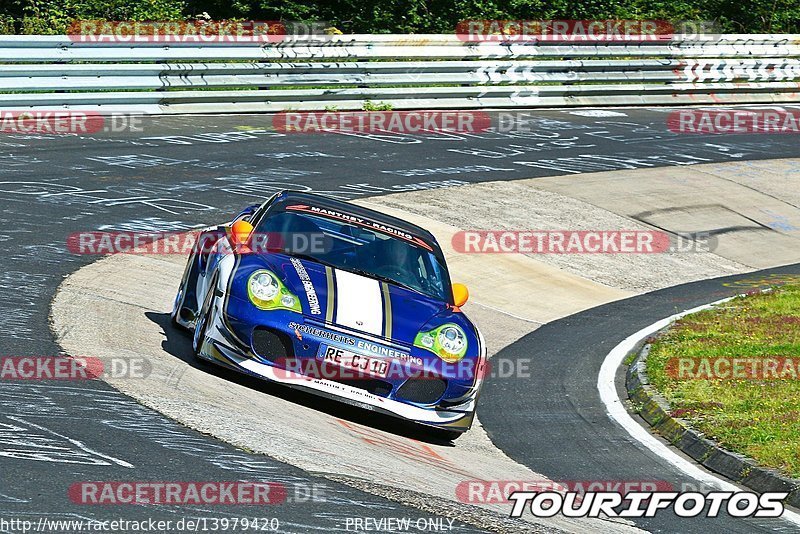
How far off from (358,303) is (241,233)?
1196mm

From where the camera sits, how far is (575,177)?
17828mm

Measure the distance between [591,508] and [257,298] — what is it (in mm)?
2544

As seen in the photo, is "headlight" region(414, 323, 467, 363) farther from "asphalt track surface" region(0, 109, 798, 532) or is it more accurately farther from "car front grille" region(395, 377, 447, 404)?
"asphalt track surface" region(0, 109, 798, 532)

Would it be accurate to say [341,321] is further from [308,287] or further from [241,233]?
[241,233]

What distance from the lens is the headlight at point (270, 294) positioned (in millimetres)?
7742

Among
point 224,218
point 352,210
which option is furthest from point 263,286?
point 224,218

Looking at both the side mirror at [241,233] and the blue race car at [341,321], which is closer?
the blue race car at [341,321]

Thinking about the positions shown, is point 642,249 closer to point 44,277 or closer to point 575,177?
point 575,177

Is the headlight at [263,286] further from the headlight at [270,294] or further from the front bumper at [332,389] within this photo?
the front bumper at [332,389]

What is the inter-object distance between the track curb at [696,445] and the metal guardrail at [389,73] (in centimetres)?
1025

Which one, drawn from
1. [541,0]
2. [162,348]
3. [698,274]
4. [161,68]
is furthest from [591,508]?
[541,0]

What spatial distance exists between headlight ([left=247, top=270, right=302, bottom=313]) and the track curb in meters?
2.92

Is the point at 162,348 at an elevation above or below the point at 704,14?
below

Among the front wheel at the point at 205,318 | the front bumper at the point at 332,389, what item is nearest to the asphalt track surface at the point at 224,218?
the front bumper at the point at 332,389
